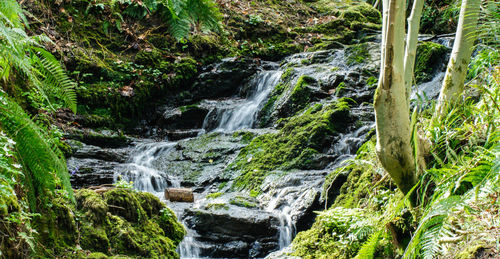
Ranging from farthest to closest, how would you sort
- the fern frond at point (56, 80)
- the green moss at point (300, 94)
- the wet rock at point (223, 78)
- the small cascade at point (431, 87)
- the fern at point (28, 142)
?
the wet rock at point (223, 78)
the green moss at point (300, 94)
the small cascade at point (431, 87)
the fern frond at point (56, 80)
the fern at point (28, 142)

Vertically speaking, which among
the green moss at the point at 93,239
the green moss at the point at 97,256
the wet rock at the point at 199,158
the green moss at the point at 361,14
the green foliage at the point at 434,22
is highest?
the green moss at the point at 361,14

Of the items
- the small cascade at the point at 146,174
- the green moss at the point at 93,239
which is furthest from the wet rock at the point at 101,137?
the green moss at the point at 93,239

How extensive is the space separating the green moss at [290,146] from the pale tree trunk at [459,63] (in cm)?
349

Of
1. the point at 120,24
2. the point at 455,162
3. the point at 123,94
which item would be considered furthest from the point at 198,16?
the point at 120,24

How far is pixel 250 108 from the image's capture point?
9.58m

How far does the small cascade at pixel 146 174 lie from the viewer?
696 cm

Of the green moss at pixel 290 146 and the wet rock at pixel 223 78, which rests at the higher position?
the wet rock at pixel 223 78

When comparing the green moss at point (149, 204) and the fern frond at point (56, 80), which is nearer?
the fern frond at point (56, 80)

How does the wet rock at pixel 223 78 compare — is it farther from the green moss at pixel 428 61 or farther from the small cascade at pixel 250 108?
the green moss at pixel 428 61

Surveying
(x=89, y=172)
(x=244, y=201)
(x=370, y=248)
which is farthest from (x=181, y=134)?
(x=370, y=248)

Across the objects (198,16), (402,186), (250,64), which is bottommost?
(402,186)

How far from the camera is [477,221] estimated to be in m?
2.21

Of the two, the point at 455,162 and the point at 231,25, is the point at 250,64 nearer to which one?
the point at 231,25

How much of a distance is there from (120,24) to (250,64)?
3.61 metres
